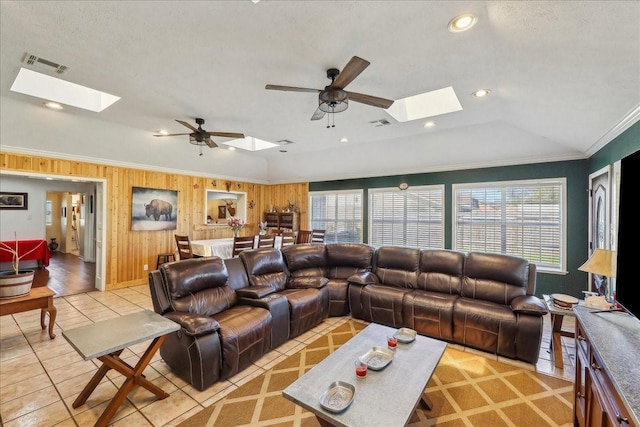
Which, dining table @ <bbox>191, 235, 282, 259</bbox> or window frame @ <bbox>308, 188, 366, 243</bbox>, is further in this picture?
window frame @ <bbox>308, 188, 366, 243</bbox>

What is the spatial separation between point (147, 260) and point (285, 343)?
14.7ft

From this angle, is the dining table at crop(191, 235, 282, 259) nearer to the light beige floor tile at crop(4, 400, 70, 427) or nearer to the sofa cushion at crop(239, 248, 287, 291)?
the sofa cushion at crop(239, 248, 287, 291)

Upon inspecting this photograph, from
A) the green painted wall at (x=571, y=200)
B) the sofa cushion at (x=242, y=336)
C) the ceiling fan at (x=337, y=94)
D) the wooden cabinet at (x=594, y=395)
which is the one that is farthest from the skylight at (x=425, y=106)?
the sofa cushion at (x=242, y=336)

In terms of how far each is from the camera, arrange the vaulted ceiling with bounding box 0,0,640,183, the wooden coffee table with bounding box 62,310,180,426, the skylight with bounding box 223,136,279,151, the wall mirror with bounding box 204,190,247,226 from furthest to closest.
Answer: the wall mirror with bounding box 204,190,247,226 → the skylight with bounding box 223,136,279,151 → the vaulted ceiling with bounding box 0,0,640,183 → the wooden coffee table with bounding box 62,310,180,426

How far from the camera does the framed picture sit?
713 cm

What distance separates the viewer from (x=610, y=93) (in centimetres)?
237

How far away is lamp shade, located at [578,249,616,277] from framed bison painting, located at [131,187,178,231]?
7150 millimetres

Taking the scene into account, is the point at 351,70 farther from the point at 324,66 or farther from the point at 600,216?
the point at 600,216

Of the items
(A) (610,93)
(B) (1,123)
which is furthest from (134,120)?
(A) (610,93)

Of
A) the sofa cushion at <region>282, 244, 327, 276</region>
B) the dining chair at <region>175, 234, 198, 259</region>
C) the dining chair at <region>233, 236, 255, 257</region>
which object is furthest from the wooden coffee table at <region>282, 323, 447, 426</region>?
the dining chair at <region>175, 234, 198, 259</region>

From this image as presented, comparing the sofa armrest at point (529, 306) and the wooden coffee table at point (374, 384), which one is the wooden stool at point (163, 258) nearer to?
the wooden coffee table at point (374, 384)

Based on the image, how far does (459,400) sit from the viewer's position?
230 centimetres

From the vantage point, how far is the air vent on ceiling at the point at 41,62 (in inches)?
106

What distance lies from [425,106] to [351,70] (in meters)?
2.46
